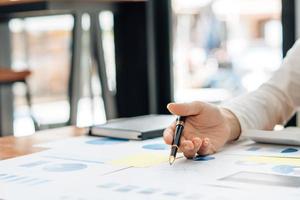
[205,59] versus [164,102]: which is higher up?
[205,59]

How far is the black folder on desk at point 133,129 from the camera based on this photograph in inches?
47.1

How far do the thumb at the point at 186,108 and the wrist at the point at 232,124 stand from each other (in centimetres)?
10

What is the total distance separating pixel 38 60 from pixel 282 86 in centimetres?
276

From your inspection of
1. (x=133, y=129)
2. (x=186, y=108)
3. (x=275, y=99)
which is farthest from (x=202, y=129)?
(x=275, y=99)

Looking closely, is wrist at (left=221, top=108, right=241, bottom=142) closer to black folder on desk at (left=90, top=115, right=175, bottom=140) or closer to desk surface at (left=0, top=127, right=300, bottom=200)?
desk surface at (left=0, top=127, right=300, bottom=200)

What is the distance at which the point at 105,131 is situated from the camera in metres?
1.25

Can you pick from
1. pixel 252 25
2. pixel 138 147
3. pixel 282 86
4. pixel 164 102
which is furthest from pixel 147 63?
pixel 138 147

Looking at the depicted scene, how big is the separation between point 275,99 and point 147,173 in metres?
Result: 0.54

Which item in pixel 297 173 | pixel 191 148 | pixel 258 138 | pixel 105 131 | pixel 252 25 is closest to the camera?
pixel 297 173

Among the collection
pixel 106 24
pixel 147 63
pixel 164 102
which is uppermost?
pixel 106 24

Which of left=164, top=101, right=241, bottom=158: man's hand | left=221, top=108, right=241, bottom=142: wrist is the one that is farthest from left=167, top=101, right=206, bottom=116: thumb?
left=221, top=108, right=241, bottom=142: wrist

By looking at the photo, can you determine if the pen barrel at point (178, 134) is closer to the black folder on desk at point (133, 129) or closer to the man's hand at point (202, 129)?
the man's hand at point (202, 129)

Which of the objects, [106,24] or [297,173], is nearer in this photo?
[297,173]

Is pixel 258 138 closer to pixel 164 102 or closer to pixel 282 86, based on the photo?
pixel 282 86
